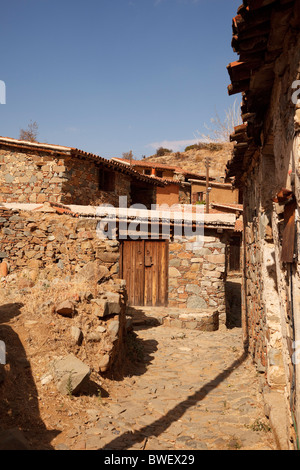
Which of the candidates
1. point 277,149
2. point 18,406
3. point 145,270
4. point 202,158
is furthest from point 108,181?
point 202,158

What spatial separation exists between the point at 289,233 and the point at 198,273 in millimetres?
8293

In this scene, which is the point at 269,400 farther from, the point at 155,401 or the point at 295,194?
the point at 295,194

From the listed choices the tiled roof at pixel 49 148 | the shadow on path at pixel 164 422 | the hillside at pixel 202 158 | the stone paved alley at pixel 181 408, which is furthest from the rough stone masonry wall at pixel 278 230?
the hillside at pixel 202 158

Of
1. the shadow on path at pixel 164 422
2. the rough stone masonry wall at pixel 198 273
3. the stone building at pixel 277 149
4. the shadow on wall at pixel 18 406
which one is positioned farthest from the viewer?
the rough stone masonry wall at pixel 198 273

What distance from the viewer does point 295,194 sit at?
273cm

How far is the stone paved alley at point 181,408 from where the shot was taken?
155 inches

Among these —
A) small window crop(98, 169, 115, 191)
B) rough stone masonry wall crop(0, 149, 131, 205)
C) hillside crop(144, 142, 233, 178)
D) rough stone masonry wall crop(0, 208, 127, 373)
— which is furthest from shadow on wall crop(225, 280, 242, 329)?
hillside crop(144, 142, 233, 178)

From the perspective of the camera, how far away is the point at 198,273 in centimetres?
1116

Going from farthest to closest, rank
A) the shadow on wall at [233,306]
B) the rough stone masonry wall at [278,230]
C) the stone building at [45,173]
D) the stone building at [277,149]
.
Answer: the stone building at [45,173] → the shadow on wall at [233,306] → the rough stone masonry wall at [278,230] → the stone building at [277,149]

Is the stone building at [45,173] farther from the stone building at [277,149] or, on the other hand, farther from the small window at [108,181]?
the stone building at [277,149]

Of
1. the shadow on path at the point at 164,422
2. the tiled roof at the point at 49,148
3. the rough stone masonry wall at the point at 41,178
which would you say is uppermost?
the tiled roof at the point at 49,148

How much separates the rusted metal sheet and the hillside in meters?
31.6

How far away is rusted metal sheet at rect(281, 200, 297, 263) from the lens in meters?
2.84

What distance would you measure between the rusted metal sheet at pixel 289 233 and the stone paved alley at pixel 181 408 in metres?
2.03
